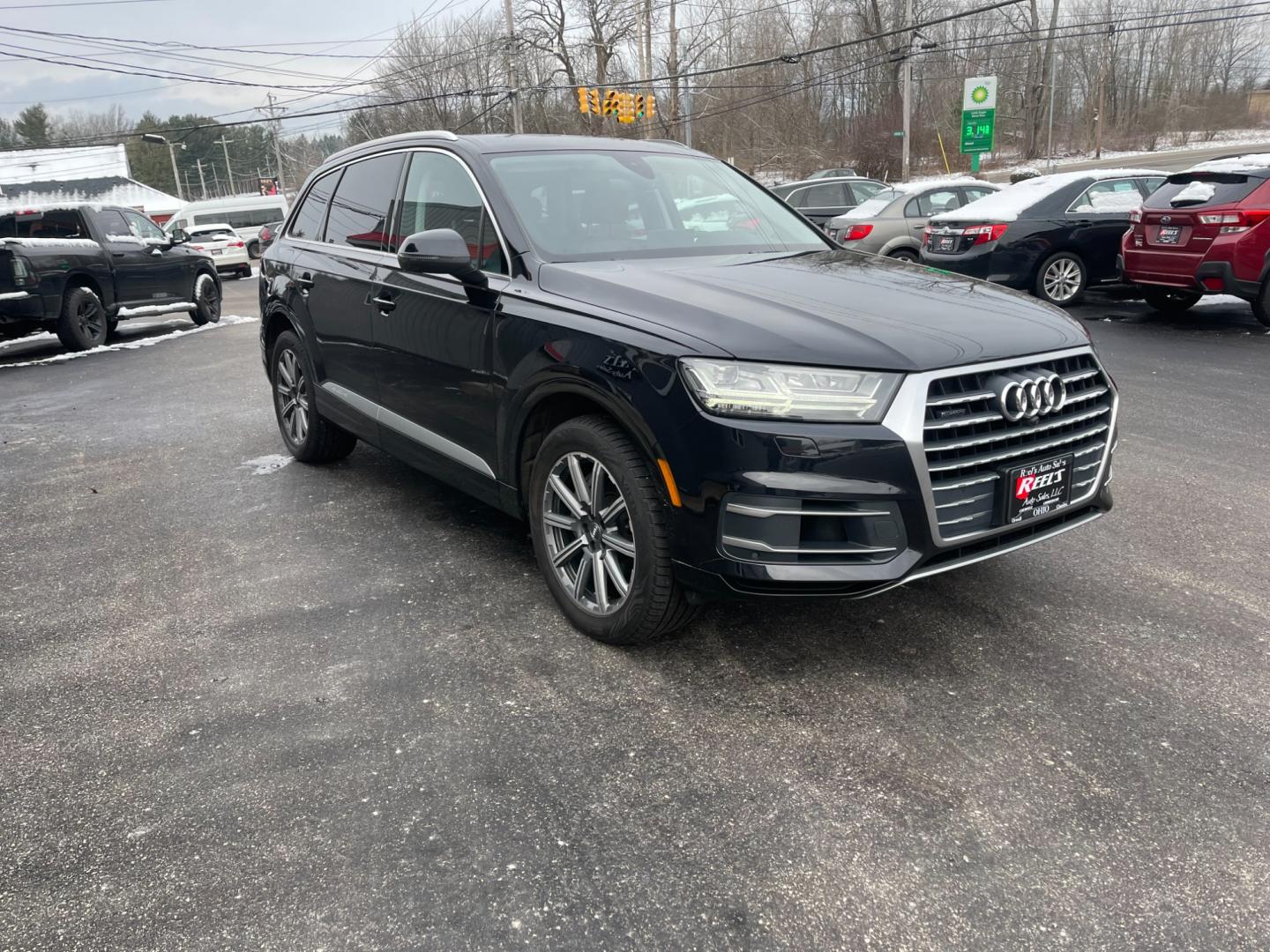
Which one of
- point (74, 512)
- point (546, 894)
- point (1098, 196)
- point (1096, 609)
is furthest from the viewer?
point (1098, 196)

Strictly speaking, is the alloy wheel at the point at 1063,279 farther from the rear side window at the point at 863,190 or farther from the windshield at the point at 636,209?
the windshield at the point at 636,209

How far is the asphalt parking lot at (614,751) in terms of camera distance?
7.22ft

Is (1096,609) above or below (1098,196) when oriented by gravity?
below

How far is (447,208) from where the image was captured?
13.6 ft

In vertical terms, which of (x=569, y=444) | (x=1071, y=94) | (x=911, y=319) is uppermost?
(x=1071, y=94)

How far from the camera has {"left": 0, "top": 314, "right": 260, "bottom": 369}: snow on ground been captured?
11536 millimetres

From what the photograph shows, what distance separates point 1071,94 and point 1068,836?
2799 inches

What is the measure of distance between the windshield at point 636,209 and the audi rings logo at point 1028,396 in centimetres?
146

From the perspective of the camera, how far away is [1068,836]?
2.39 meters

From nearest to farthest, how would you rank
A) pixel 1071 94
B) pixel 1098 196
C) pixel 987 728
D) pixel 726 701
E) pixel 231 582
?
pixel 987 728
pixel 726 701
pixel 231 582
pixel 1098 196
pixel 1071 94

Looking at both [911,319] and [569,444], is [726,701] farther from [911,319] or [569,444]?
[911,319]

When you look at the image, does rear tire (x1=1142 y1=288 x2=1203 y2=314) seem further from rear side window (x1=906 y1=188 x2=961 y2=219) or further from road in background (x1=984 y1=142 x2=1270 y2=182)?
road in background (x1=984 y1=142 x2=1270 y2=182)

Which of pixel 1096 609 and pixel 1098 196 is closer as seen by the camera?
pixel 1096 609

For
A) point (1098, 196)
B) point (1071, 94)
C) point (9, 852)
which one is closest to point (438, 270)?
point (9, 852)
